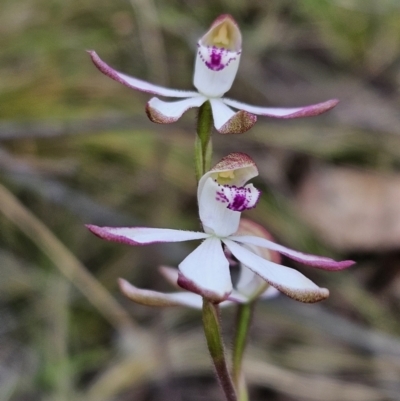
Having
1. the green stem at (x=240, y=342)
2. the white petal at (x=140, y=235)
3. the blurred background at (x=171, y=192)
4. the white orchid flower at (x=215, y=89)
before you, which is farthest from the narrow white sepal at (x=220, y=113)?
the blurred background at (x=171, y=192)

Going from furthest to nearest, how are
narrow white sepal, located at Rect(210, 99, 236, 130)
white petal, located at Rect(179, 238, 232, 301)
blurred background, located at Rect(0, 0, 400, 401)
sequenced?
blurred background, located at Rect(0, 0, 400, 401)
narrow white sepal, located at Rect(210, 99, 236, 130)
white petal, located at Rect(179, 238, 232, 301)

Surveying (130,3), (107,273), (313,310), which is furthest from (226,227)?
(130,3)

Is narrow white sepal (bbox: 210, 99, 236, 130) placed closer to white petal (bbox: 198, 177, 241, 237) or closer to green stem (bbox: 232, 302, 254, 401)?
white petal (bbox: 198, 177, 241, 237)

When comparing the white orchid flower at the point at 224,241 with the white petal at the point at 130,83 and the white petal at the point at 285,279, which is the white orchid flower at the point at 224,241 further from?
the white petal at the point at 130,83

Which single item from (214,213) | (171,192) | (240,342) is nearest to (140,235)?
(214,213)

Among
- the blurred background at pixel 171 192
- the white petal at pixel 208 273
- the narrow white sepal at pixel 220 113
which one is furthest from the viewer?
the blurred background at pixel 171 192

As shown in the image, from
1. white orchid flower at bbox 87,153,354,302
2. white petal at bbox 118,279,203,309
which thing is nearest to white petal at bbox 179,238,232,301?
white orchid flower at bbox 87,153,354,302

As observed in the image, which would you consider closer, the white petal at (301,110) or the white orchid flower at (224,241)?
the white orchid flower at (224,241)

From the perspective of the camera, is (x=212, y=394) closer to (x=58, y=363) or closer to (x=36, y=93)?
(x=58, y=363)
